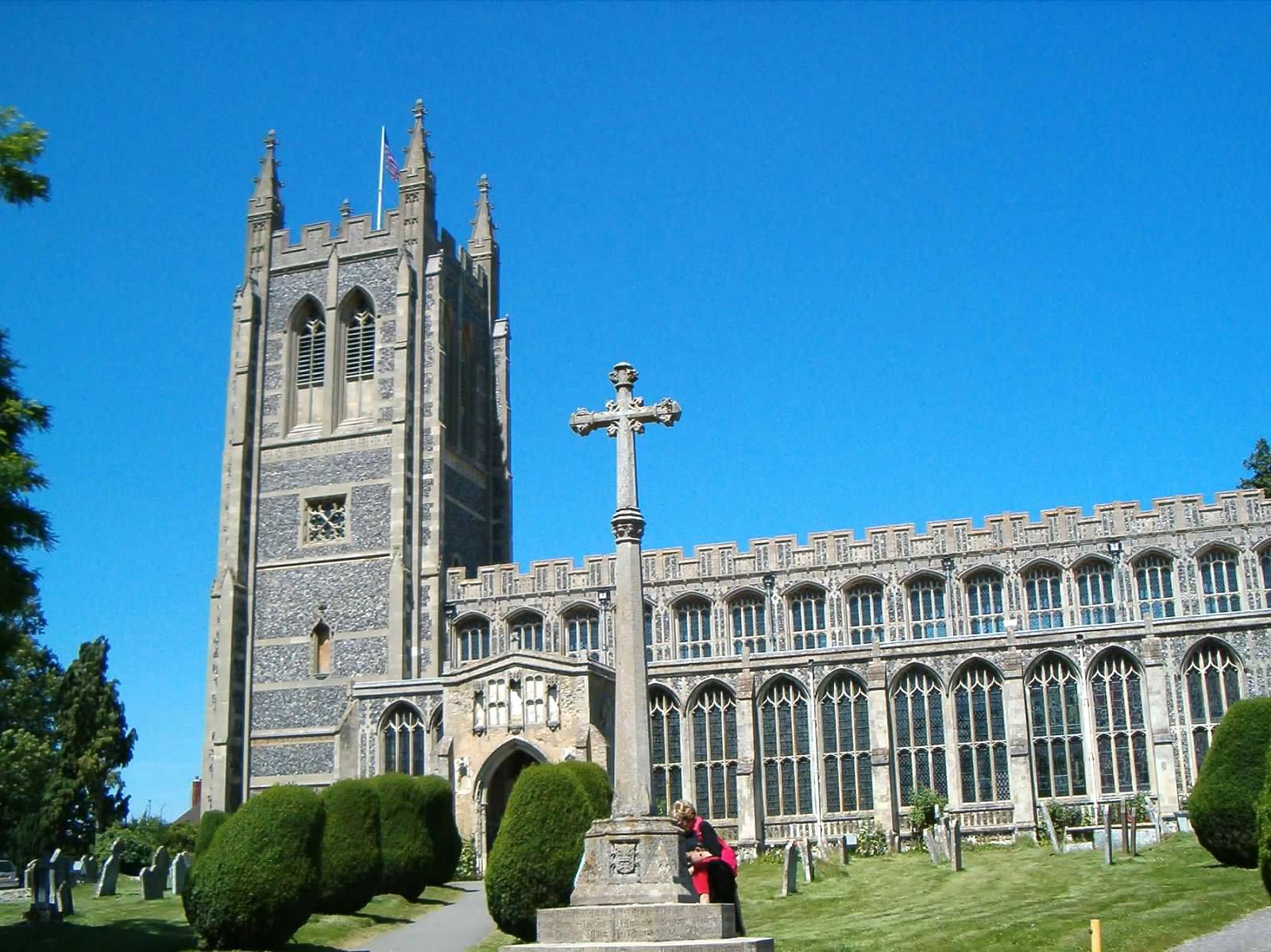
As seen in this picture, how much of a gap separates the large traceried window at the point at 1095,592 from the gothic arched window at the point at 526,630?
16.9m

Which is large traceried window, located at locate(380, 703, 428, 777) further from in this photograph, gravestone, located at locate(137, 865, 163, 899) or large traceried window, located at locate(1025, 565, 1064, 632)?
large traceried window, located at locate(1025, 565, 1064, 632)

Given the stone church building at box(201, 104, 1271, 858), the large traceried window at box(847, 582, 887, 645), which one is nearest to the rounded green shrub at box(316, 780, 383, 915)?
the stone church building at box(201, 104, 1271, 858)

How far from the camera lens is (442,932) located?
27.0m

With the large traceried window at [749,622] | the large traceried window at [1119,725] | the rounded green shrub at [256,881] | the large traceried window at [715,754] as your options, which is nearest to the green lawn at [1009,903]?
the rounded green shrub at [256,881]

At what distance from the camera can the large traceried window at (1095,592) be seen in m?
43.0

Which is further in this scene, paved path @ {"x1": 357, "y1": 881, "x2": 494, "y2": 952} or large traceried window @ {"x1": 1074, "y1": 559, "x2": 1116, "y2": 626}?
large traceried window @ {"x1": 1074, "y1": 559, "x2": 1116, "y2": 626}

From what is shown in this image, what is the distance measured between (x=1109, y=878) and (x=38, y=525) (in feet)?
61.3

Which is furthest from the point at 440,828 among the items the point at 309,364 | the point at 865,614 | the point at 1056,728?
the point at 309,364

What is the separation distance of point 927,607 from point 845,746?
17.3 ft

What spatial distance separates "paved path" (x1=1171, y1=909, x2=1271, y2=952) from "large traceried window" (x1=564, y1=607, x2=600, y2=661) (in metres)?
29.6

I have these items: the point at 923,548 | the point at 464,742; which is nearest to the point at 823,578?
the point at 923,548

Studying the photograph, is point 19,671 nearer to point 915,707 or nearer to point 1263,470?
point 915,707

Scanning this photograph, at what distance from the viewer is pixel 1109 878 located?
26062 mm

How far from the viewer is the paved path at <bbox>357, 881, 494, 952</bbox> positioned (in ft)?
82.8
